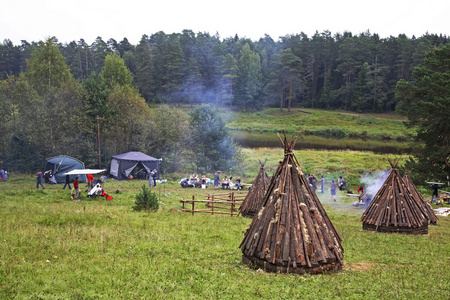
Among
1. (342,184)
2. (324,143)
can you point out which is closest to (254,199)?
(342,184)

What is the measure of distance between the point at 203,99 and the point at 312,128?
87.0 feet

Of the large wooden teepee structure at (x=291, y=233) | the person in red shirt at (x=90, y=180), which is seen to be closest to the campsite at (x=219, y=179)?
the large wooden teepee structure at (x=291, y=233)

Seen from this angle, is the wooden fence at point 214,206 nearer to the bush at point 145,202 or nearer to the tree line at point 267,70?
the bush at point 145,202

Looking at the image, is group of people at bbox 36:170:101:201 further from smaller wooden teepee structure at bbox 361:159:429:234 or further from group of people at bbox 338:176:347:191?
group of people at bbox 338:176:347:191

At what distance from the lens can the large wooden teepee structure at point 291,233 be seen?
10266mm

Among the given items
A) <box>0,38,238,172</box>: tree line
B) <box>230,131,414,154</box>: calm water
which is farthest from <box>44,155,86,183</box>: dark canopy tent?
<box>230,131,414,154</box>: calm water

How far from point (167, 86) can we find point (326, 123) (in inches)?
1398

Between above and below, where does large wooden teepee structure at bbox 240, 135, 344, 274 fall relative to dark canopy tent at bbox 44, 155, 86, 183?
above

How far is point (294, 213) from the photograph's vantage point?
35.2ft

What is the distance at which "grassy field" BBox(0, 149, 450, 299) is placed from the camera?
888 cm

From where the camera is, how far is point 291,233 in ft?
34.0

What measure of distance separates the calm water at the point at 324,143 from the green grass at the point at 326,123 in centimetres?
477

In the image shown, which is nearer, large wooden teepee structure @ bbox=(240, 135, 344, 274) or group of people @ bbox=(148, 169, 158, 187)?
large wooden teepee structure @ bbox=(240, 135, 344, 274)

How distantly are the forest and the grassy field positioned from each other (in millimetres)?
23830
